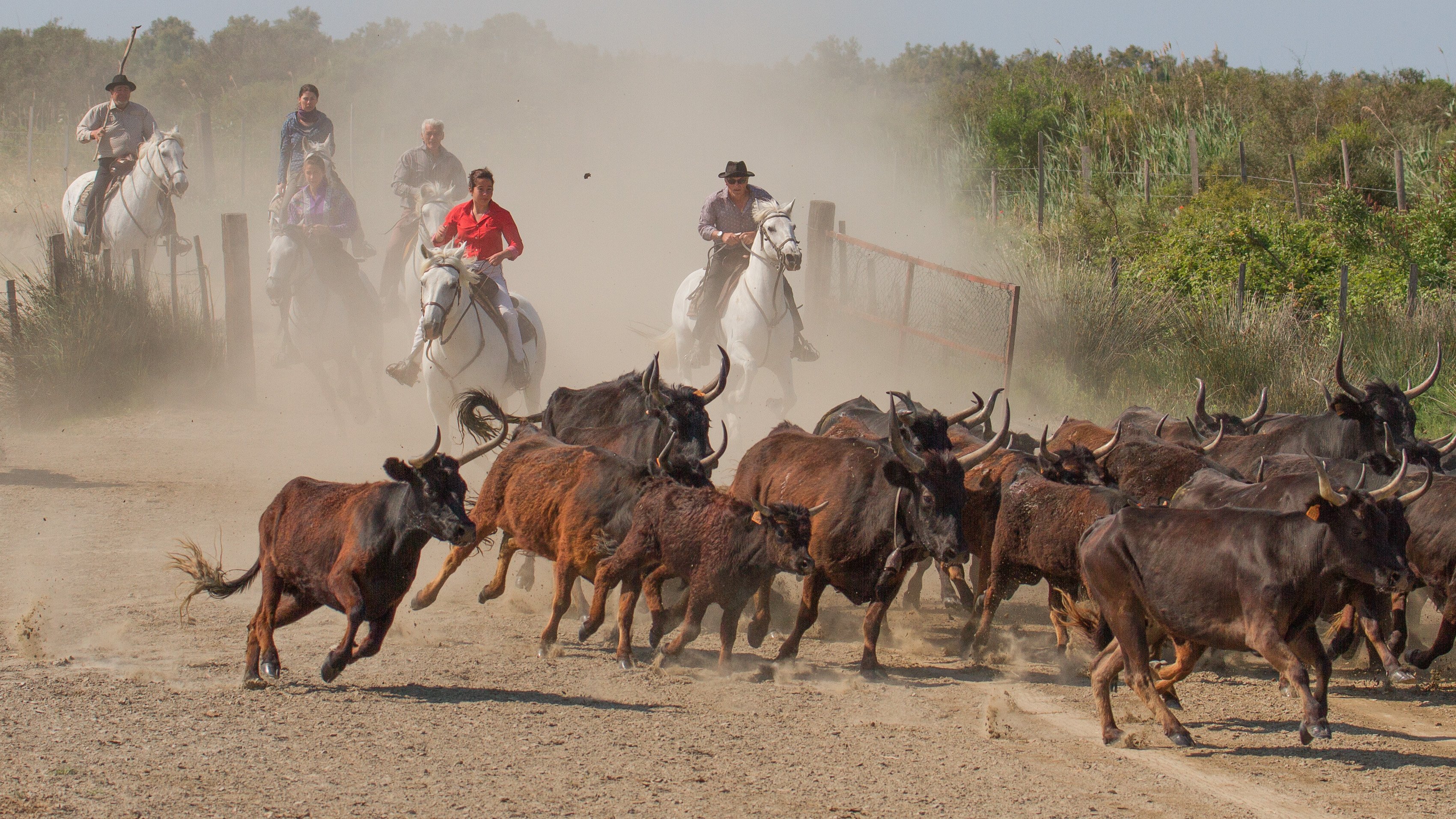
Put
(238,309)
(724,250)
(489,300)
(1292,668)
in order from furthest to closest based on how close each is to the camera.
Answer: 1. (238,309)
2. (724,250)
3. (489,300)
4. (1292,668)

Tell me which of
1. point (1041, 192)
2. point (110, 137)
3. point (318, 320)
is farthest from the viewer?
point (1041, 192)

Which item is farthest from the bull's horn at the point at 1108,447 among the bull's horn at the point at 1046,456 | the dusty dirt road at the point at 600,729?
the dusty dirt road at the point at 600,729

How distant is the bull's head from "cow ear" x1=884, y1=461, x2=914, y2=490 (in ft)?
7.95

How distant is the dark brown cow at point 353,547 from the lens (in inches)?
286

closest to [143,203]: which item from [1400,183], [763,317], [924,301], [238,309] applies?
[238,309]

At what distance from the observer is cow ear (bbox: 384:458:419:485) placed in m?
7.27

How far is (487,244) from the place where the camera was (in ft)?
46.4

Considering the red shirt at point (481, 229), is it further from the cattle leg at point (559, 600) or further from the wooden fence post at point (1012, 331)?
the cattle leg at point (559, 600)

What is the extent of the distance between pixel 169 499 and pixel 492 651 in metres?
5.69

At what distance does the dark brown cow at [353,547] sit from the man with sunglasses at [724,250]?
336 inches

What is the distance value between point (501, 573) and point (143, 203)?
13.5 meters

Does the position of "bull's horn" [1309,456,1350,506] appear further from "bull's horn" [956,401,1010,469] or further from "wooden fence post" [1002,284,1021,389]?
"wooden fence post" [1002,284,1021,389]

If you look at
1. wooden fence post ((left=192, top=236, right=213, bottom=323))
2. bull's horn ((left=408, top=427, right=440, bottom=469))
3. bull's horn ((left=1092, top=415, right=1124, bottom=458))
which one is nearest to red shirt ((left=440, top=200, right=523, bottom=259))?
wooden fence post ((left=192, top=236, right=213, bottom=323))

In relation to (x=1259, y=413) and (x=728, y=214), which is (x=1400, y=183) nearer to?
(x=728, y=214)
